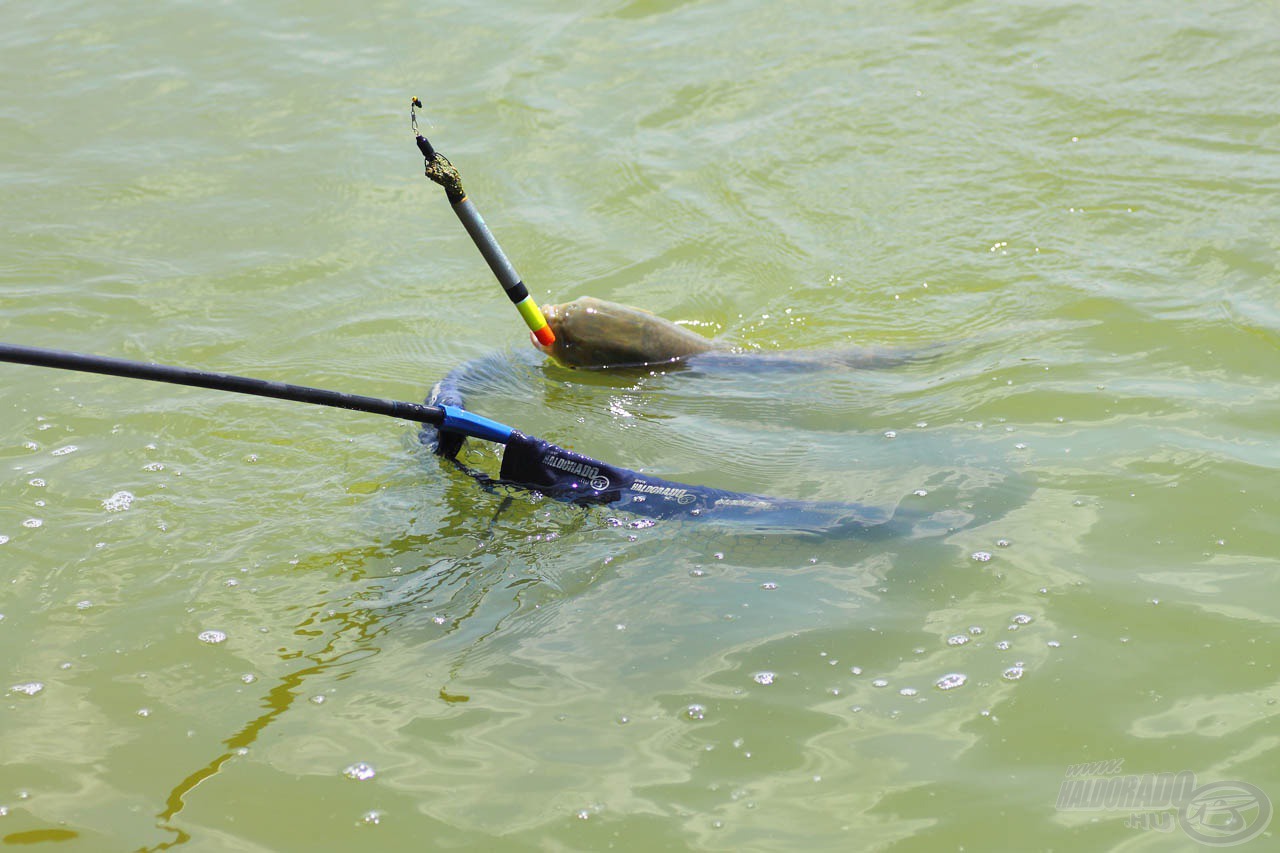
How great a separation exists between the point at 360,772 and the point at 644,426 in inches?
75.2

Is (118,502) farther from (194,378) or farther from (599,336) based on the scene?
(599,336)

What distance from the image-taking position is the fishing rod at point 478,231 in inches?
136

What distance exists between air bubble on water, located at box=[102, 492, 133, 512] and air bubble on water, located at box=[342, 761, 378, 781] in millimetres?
1496

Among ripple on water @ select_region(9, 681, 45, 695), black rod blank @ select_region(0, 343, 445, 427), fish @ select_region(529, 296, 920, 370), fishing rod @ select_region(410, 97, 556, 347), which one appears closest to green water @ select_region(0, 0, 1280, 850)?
ripple on water @ select_region(9, 681, 45, 695)

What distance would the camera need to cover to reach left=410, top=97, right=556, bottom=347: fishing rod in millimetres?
3465

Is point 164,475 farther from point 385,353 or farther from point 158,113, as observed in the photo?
point 158,113

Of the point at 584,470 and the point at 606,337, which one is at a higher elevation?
the point at 606,337

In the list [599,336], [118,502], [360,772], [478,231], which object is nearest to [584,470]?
[478,231]

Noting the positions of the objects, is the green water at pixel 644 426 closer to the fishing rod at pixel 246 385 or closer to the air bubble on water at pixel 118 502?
the air bubble on water at pixel 118 502

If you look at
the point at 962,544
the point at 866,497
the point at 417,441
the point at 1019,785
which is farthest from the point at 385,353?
the point at 1019,785

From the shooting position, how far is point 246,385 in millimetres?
2762

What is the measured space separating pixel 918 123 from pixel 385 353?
11.0 feet

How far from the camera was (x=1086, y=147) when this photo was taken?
20.7ft

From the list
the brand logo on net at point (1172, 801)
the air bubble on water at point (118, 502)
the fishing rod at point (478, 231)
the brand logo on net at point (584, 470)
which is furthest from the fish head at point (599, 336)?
the brand logo on net at point (1172, 801)
